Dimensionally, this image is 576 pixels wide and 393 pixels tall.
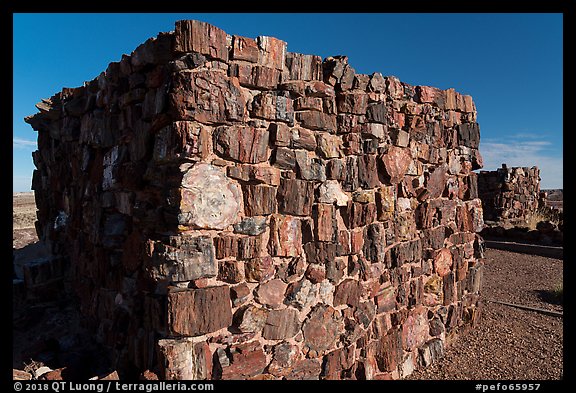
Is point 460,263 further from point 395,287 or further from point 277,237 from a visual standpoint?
point 277,237

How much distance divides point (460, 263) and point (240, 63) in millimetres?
3909

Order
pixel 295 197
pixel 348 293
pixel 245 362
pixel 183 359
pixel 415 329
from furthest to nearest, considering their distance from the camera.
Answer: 1. pixel 415 329
2. pixel 348 293
3. pixel 295 197
4. pixel 245 362
5. pixel 183 359

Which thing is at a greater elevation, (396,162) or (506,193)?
(506,193)

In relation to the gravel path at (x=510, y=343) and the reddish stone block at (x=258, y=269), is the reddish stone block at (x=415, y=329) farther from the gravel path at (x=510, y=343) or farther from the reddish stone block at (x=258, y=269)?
the reddish stone block at (x=258, y=269)

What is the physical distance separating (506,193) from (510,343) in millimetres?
11301

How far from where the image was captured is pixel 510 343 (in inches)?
183

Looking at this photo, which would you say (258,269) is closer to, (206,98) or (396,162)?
(206,98)

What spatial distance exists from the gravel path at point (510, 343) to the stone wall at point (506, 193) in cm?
775

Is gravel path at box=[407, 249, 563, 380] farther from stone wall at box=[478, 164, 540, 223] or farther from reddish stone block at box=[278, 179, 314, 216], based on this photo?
stone wall at box=[478, 164, 540, 223]

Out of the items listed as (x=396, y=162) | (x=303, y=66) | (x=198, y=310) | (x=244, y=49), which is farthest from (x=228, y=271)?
(x=396, y=162)

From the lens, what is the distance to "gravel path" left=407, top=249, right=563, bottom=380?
4.02 metres

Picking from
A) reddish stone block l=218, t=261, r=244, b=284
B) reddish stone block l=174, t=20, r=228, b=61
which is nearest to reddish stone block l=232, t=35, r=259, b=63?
reddish stone block l=174, t=20, r=228, b=61

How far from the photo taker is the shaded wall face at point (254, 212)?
265 centimetres

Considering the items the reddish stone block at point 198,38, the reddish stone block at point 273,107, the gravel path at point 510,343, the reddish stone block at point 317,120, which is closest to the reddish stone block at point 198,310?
the reddish stone block at point 273,107
